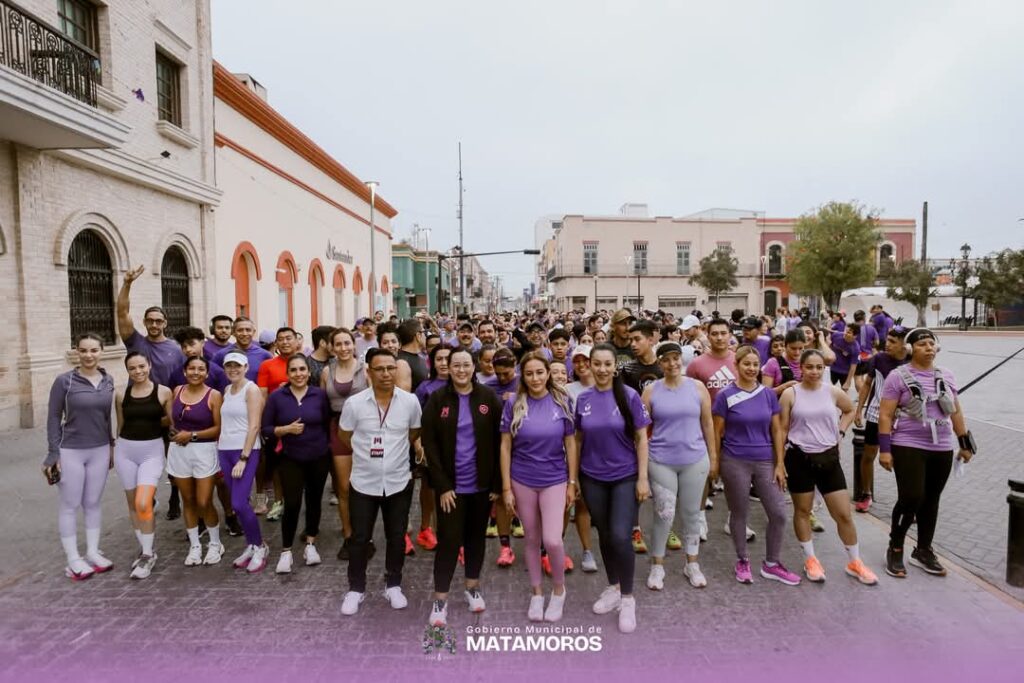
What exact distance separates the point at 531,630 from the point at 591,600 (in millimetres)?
557

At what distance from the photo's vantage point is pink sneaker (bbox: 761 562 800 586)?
4.21 meters

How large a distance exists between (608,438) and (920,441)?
246cm

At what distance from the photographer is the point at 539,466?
377cm

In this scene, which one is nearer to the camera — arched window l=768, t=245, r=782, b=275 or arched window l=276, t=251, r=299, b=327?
arched window l=276, t=251, r=299, b=327

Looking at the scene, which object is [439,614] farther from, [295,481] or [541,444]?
[295,481]

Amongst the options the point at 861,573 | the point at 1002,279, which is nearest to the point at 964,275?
the point at 1002,279

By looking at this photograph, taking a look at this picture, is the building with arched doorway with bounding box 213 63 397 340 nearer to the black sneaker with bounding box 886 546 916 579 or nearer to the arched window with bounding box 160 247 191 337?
the arched window with bounding box 160 247 191 337

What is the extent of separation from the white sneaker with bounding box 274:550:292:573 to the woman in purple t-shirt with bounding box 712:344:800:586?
336 centimetres

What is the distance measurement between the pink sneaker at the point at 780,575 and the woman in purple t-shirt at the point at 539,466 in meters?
1.61

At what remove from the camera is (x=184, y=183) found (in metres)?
12.0

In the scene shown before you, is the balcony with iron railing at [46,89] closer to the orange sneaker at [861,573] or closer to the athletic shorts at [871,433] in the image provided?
the orange sneaker at [861,573]

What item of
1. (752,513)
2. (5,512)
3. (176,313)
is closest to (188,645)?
(5,512)

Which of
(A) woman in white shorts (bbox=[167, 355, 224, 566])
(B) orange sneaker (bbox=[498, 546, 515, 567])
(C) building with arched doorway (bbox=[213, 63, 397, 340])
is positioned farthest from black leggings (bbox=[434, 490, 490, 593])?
(C) building with arched doorway (bbox=[213, 63, 397, 340])

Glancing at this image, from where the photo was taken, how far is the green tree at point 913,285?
3369 cm
